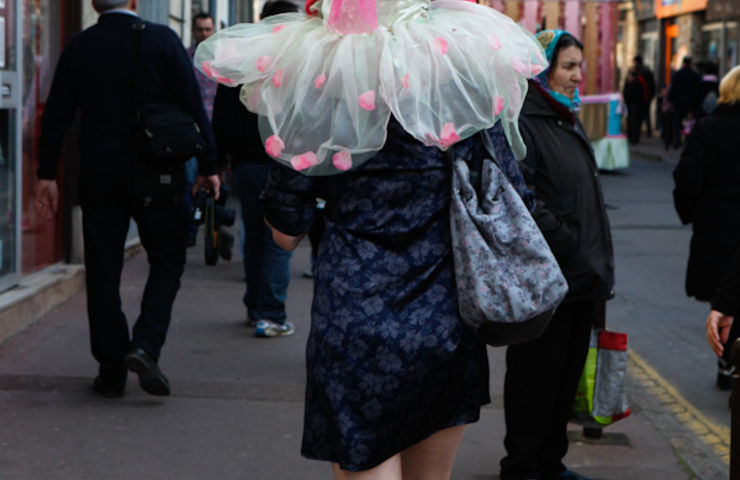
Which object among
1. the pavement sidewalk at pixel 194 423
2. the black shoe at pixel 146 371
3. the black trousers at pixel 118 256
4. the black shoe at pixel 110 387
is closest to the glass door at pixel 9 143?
the pavement sidewalk at pixel 194 423

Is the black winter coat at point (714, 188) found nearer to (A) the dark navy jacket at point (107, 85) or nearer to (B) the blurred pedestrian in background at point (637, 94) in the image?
(A) the dark navy jacket at point (107, 85)

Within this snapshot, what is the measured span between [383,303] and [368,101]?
1.50ft

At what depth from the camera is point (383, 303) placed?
9.19 feet

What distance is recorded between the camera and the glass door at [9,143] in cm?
671

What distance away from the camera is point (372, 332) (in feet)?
9.16

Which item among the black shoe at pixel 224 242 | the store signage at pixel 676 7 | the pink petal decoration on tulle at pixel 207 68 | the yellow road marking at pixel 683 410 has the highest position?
the store signage at pixel 676 7

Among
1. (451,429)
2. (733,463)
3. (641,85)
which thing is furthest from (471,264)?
(641,85)

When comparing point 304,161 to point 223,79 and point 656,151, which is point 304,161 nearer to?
point 223,79

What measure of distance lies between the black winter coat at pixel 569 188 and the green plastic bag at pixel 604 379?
400mm

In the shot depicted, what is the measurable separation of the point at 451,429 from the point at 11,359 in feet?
12.4

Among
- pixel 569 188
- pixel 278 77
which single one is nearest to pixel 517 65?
pixel 278 77

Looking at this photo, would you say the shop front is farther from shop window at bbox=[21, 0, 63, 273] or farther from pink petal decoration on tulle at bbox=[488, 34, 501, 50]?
pink petal decoration on tulle at bbox=[488, 34, 501, 50]

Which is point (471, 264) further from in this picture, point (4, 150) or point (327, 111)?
point (4, 150)

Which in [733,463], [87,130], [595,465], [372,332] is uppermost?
[87,130]
